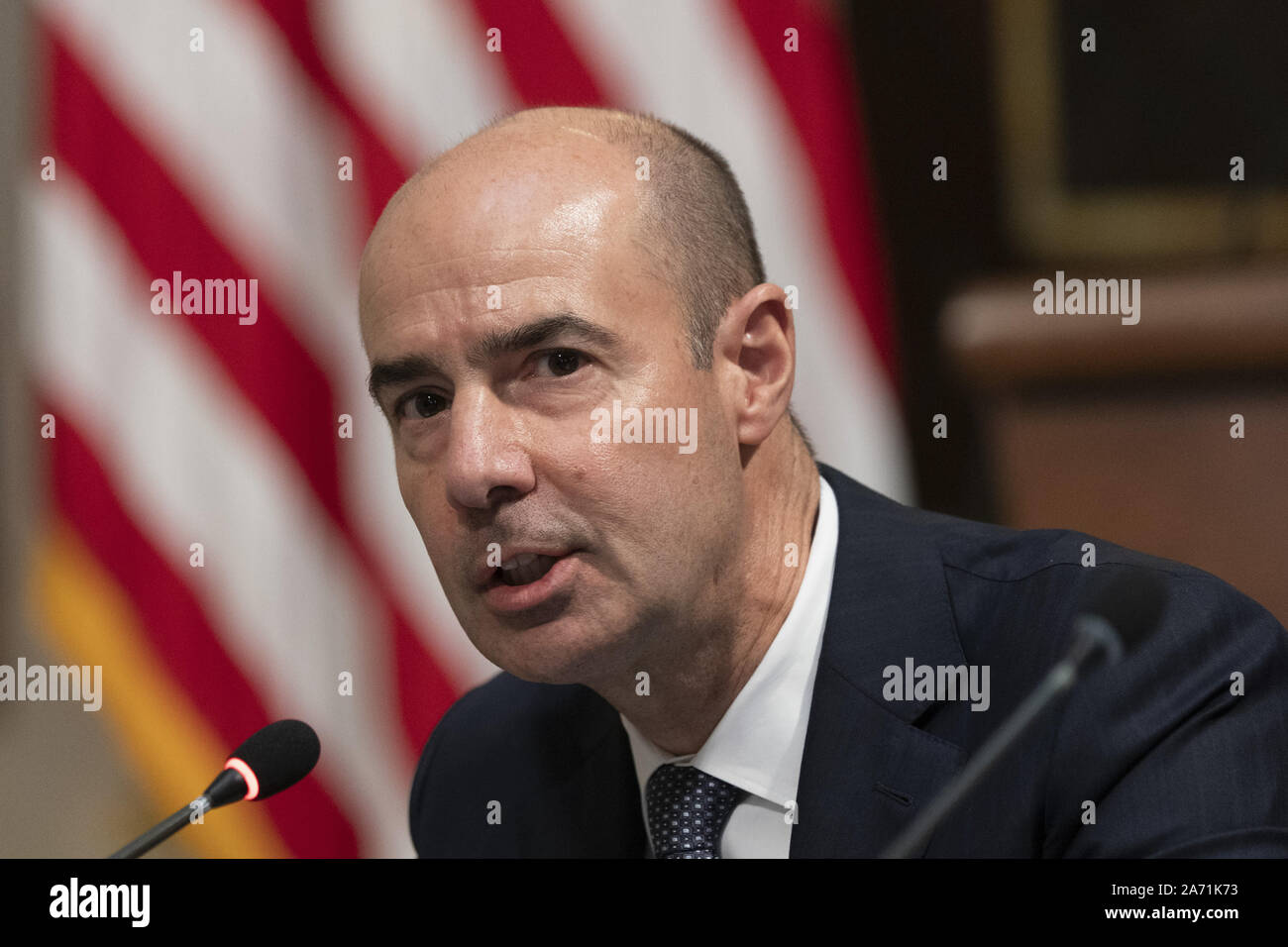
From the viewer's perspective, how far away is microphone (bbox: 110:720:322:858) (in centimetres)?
111

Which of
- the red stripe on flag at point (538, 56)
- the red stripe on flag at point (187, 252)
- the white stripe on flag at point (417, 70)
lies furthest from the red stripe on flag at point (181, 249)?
the red stripe on flag at point (538, 56)

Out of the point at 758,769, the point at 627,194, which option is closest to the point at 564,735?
the point at 758,769

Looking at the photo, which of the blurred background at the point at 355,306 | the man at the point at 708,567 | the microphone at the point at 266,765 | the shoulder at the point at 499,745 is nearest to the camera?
the microphone at the point at 266,765

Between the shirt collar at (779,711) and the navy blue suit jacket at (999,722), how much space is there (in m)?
0.05

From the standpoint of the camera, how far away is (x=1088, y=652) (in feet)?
2.94

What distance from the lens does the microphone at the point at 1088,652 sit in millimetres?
853

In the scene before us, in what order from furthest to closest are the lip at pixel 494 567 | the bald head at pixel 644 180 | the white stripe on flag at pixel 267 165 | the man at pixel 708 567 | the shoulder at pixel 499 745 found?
the white stripe on flag at pixel 267 165 → the shoulder at pixel 499 745 → the bald head at pixel 644 180 → the lip at pixel 494 567 → the man at pixel 708 567

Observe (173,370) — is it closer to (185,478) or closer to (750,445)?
(185,478)

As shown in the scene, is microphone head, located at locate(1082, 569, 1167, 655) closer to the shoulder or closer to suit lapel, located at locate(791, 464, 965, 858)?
suit lapel, located at locate(791, 464, 965, 858)

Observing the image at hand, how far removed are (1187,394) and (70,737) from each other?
2.21 metres

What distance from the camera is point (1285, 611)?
2086 millimetres

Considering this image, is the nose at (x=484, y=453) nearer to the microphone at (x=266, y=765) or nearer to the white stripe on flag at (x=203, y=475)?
the microphone at (x=266, y=765)

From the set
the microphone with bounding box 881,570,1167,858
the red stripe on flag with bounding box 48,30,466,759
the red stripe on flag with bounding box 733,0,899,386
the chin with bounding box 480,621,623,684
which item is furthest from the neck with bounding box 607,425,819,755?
the red stripe on flag with bounding box 48,30,466,759

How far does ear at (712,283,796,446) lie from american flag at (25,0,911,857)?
763mm
